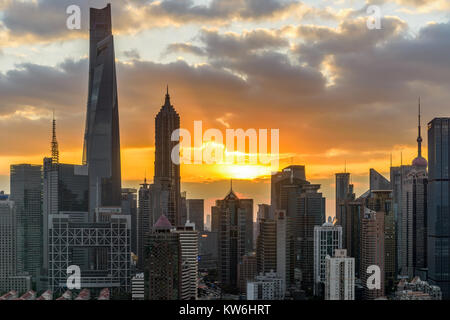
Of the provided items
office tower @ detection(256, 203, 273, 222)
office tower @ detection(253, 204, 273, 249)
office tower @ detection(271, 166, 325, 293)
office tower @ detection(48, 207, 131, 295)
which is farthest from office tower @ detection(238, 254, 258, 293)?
office tower @ detection(48, 207, 131, 295)

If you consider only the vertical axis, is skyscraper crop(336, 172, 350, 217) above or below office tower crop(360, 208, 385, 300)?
above

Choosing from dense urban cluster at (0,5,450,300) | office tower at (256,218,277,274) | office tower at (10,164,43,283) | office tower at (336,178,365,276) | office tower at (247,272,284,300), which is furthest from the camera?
office tower at (10,164,43,283)

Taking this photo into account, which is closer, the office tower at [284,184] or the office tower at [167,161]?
the office tower at [284,184]

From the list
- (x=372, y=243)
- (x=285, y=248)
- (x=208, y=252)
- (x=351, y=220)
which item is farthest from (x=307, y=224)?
(x=208, y=252)

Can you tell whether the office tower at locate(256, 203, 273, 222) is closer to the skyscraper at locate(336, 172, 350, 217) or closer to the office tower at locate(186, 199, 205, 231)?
the office tower at locate(186, 199, 205, 231)

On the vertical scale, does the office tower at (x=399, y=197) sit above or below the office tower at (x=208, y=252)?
above

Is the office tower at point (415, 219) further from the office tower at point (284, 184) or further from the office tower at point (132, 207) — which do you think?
the office tower at point (132, 207)

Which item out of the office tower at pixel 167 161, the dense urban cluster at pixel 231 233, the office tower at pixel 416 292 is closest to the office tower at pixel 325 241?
the dense urban cluster at pixel 231 233
